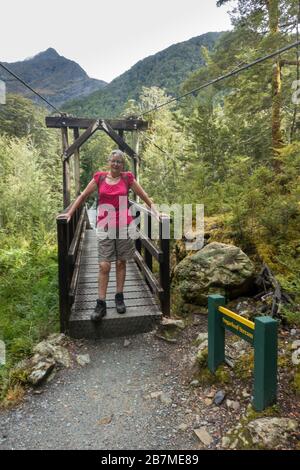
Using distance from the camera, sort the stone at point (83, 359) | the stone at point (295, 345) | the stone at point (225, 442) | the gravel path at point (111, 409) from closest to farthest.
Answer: the stone at point (225, 442), the gravel path at point (111, 409), the stone at point (295, 345), the stone at point (83, 359)

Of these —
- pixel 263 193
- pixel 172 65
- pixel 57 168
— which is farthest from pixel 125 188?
pixel 172 65

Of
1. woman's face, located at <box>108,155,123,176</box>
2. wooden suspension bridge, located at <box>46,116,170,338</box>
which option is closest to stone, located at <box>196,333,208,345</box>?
wooden suspension bridge, located at <box>46,116,170,338</box>

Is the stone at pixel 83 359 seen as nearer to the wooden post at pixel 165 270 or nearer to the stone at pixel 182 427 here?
the wooden post at pixel 165 270

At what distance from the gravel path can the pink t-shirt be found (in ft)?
4.75

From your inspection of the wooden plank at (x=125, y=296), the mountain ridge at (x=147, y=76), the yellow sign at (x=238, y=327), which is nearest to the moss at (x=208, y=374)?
the yellow sign at (x=238, y=327)

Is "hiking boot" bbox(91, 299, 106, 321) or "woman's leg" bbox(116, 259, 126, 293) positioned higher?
"woman's leg" bbox(116, 259, 126, 293)

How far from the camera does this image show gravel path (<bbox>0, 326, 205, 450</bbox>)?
99.3 inches

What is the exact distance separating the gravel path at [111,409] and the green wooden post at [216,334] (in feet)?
1.17

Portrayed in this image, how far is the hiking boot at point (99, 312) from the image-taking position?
4.00 metres

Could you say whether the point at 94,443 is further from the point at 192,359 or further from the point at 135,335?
the point at 135,335

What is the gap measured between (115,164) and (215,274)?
1.91 m

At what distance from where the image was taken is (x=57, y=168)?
3569 cm

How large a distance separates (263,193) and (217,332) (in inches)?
143

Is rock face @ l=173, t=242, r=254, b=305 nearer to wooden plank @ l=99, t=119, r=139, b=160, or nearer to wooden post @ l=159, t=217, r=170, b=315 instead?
wooden post @ l=159, t=217, r=170, b=315
